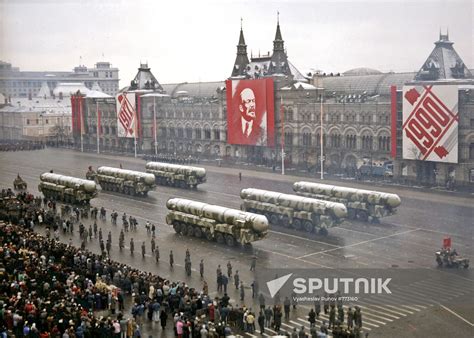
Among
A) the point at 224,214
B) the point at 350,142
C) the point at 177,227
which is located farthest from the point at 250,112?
the point at 224,214

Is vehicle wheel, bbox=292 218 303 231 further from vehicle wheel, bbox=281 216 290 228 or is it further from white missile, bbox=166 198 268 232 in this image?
white missile, bbox=166 198 268 232

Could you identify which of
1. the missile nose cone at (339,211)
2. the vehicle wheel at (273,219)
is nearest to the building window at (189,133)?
the vehicle wheel at (273,219)

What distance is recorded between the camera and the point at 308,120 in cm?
8019

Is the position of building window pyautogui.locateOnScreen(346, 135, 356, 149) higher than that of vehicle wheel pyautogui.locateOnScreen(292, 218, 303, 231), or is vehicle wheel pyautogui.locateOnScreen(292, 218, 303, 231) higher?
building window pyautogui.locateOnScreen(346, 135, 356, 149)

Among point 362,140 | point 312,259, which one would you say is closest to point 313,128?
point 362,140

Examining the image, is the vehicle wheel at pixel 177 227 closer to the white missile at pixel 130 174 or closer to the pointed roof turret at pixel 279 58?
the white missile at pixel 130 174

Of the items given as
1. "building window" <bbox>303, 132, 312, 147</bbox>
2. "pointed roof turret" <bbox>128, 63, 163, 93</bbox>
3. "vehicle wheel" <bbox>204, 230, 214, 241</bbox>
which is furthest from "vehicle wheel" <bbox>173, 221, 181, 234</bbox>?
"pointed roof turret" <bbox>128, 63, 163, 93</bbox>

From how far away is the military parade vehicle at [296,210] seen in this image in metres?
44.8

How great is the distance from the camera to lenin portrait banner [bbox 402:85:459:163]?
63125 millimetres

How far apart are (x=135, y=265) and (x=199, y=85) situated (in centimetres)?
8858

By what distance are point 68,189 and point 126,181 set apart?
6.58 meters

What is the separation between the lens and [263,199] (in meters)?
49.4

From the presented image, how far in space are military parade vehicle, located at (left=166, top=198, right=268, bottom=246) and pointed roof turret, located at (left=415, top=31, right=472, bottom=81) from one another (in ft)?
122

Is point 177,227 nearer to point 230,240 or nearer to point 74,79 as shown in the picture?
point 230,240
